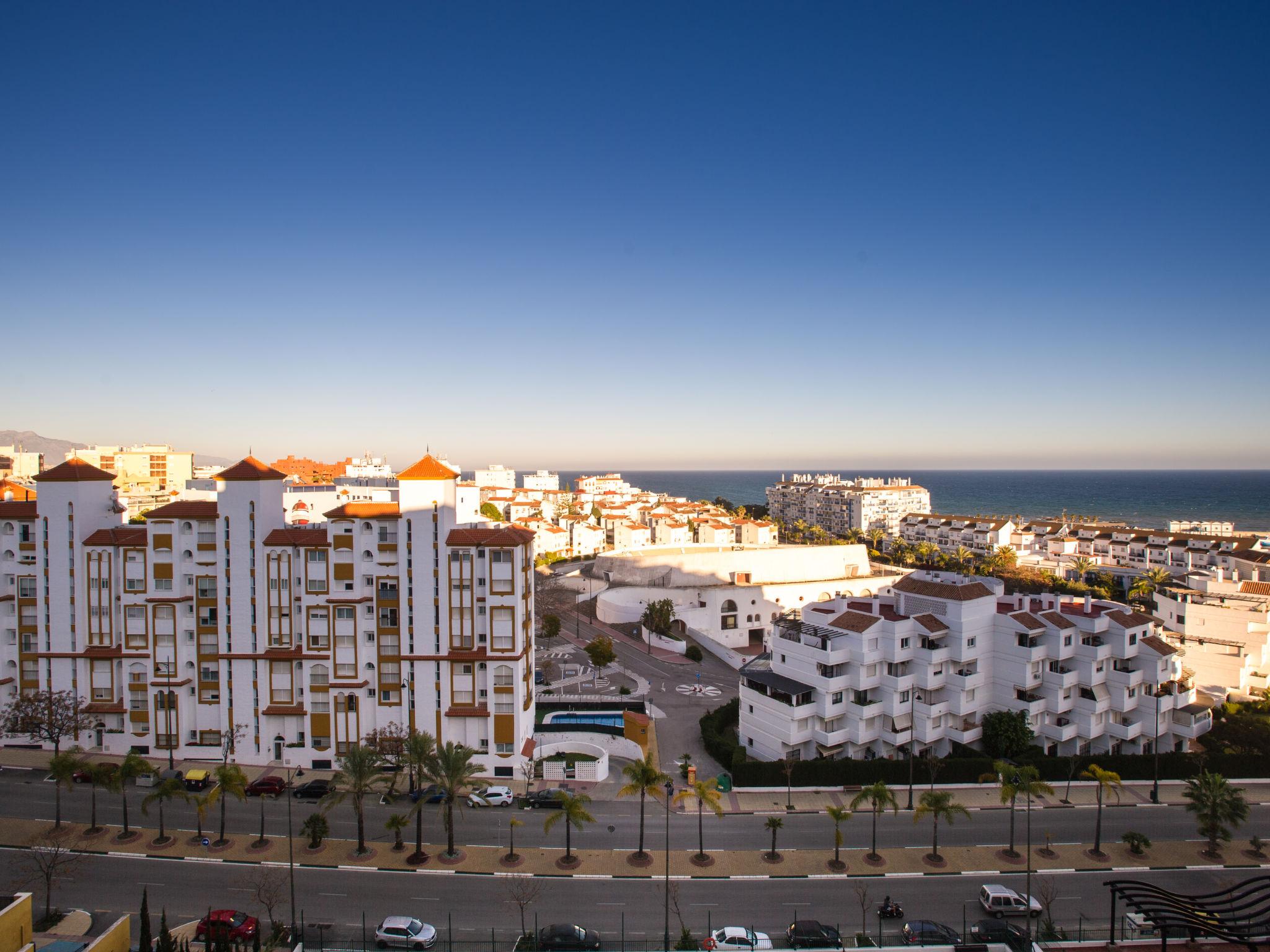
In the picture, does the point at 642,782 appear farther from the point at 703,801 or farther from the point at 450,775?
the point at 450,775

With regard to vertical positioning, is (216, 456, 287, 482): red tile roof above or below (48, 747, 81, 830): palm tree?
above

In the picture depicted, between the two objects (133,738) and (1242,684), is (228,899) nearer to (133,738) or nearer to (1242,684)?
(133,738)

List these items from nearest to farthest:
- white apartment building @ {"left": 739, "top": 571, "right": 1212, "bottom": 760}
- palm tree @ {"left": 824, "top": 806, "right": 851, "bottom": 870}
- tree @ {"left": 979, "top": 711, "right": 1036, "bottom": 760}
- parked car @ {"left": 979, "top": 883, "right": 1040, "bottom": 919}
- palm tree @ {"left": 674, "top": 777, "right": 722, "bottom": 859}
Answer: parked car @ {"left": 979, "top": 883, "right": 1040, "bottom": 919} < palm tree @ {"left": 824, "top": 806, "right": 851, "bottom": 870} < palm tree @ {"left": 674, "top": 777, "right": 722, "bottom": 859} < white apartment building @ {"left": 739, "top": 571, "right": 1212, "bottom": 760} < tree @ {"left": 979, "top": 711, "right": 1036, "bottom": 760}

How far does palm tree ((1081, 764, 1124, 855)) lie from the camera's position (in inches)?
1257

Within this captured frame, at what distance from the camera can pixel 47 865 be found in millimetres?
27719

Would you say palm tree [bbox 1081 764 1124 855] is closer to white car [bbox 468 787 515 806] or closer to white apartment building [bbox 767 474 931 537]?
white car [bbox 468 787 515 806]

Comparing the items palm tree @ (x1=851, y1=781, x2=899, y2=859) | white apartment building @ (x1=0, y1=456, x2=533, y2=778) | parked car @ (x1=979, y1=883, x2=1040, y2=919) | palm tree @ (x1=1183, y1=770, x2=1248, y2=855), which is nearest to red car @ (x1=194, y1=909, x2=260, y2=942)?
white apartment building @ (x1=0, y1=456, x2=533, y2=778)

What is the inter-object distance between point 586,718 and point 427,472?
18515 mm

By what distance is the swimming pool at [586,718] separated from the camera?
45.2 metres

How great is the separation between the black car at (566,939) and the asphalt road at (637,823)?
7075 millimetres

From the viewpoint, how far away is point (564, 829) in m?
33.7

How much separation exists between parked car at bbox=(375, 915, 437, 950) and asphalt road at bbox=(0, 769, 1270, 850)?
718 cm

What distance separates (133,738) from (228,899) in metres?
17.6

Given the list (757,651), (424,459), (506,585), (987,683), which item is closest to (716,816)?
(506,585)
